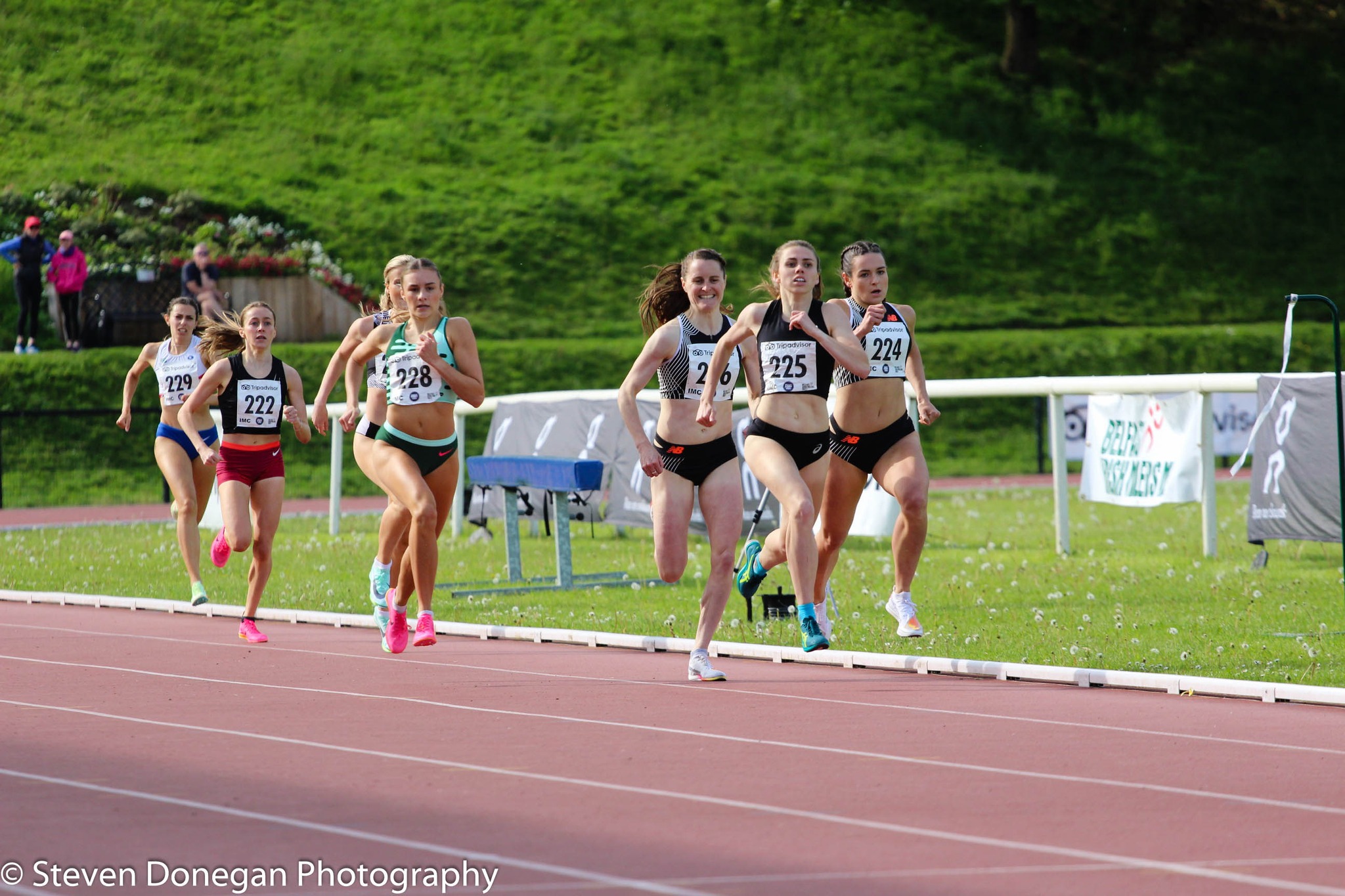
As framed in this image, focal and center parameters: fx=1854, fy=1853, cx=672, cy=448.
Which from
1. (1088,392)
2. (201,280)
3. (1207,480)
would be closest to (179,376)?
(1088,392)

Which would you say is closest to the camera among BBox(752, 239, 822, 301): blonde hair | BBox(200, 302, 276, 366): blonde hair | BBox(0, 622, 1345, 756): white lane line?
BBox(0, 622, 1345, 756): white lane line

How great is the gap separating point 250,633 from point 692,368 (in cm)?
368

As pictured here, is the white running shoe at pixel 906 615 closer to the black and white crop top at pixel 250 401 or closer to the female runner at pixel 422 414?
the female runner at pixel 422 414

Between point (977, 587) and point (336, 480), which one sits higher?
point (336, 480)

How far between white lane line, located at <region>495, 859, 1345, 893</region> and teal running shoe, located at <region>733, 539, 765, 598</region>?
19.0ft

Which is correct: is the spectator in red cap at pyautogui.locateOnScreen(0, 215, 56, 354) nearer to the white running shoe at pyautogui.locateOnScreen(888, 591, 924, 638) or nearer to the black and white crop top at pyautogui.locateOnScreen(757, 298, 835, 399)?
the white running shoe at pyautogui.locateOnScreen(888, 591, 924, 638)

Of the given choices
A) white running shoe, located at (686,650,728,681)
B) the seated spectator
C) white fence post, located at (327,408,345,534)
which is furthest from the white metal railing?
the seated spectator

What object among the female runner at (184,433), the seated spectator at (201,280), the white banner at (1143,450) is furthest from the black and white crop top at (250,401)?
the seated spectator at (201,280)

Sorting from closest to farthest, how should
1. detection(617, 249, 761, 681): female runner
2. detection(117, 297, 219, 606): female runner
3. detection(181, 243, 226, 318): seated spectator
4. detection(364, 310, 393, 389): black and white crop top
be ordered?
detection(617, 249, 761, 681): female runner → detection(364, 310, 393, 389): black and white crop top → detection(117, 297, 219, 606): female runner → detection(181, 243, 226, 318): seated spectator

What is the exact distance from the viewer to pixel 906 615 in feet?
35.8

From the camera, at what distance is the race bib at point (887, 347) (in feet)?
35.5

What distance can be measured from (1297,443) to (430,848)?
36.0ft

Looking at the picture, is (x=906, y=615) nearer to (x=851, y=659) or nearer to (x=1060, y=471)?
(x=851, y=659)

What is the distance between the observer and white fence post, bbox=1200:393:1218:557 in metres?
15.6
